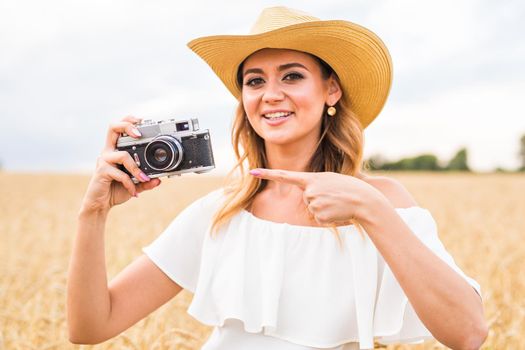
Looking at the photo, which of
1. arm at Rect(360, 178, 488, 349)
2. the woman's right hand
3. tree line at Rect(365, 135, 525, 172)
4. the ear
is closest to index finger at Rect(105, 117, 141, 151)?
the woman's right hand

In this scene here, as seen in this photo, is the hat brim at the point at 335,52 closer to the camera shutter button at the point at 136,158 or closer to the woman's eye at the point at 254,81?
the woman's eye at the point at 254,81

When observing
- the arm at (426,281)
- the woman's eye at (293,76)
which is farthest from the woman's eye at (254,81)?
the arm at (426,281)

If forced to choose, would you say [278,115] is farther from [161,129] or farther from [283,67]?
[161,129]

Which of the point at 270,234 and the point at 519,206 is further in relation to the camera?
the point at 519,206

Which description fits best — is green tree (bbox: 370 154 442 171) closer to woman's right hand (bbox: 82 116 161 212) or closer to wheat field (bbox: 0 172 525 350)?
wheat field (bbox: 0 172 525 350)

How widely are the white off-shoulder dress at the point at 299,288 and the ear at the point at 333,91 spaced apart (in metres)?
0.57

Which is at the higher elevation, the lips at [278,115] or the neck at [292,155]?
the lips at [278,115]

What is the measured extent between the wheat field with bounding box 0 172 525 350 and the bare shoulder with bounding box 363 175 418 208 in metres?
0.95

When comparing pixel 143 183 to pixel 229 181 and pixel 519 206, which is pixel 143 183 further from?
pixel 519 206

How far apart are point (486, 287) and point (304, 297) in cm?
290

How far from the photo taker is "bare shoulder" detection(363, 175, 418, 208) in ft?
8.42

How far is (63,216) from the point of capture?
36.8ft

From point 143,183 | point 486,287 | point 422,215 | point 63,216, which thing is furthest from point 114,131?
point 63,216

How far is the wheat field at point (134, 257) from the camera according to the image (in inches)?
139
